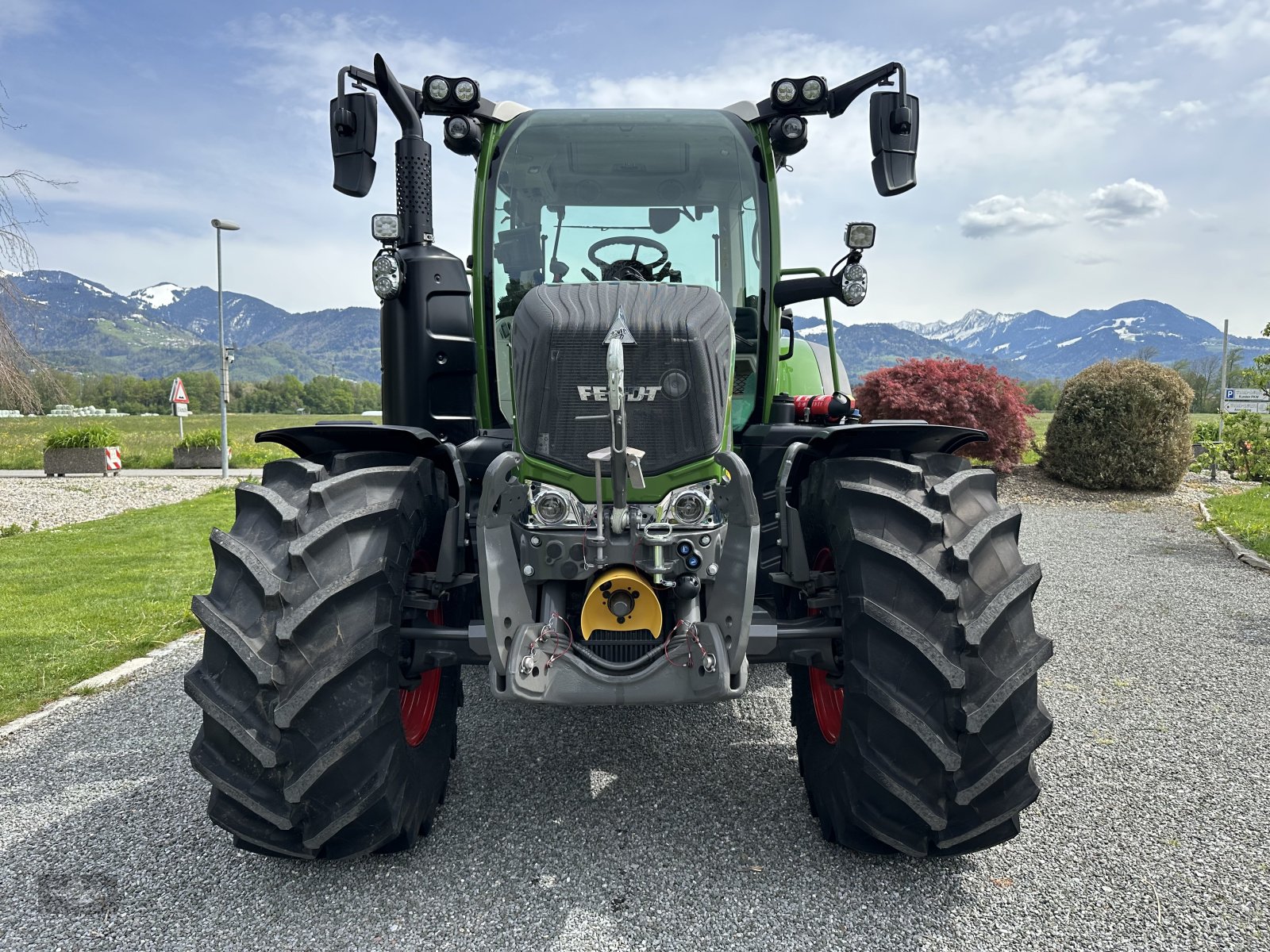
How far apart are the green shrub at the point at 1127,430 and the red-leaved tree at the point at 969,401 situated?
88 cm

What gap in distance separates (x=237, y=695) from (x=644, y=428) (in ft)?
4.96

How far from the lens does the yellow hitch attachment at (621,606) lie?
9.12 feet

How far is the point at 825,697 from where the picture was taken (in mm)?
3365

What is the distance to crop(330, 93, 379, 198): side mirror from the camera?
11.2 feet

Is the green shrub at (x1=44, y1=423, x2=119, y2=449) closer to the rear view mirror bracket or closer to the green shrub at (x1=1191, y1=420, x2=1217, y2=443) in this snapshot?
the rear view mirror bracket

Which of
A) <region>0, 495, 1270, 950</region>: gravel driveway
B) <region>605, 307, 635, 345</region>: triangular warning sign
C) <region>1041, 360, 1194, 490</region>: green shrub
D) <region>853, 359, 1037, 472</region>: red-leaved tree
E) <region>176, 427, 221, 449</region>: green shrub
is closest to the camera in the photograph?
<region>0, 495, 1270, 950</region>: gravel driveway

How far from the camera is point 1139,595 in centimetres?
788

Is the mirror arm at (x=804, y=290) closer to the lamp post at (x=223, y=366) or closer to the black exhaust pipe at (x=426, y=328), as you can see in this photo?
the black exhaust pipe at (x=426, y=328)

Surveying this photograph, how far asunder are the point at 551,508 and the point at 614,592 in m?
0.35

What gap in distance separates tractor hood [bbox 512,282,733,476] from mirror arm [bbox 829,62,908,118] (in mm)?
1408

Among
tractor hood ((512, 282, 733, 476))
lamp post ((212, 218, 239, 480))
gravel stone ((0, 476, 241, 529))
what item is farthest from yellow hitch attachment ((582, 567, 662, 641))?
lamp post ((212, 218, 239, 480))

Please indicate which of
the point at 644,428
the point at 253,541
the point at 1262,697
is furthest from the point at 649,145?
the point at 1262,697

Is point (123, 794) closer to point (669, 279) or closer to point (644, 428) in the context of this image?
point (644, 428)

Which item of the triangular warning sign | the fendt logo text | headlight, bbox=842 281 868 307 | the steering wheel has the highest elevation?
the steering wheel
